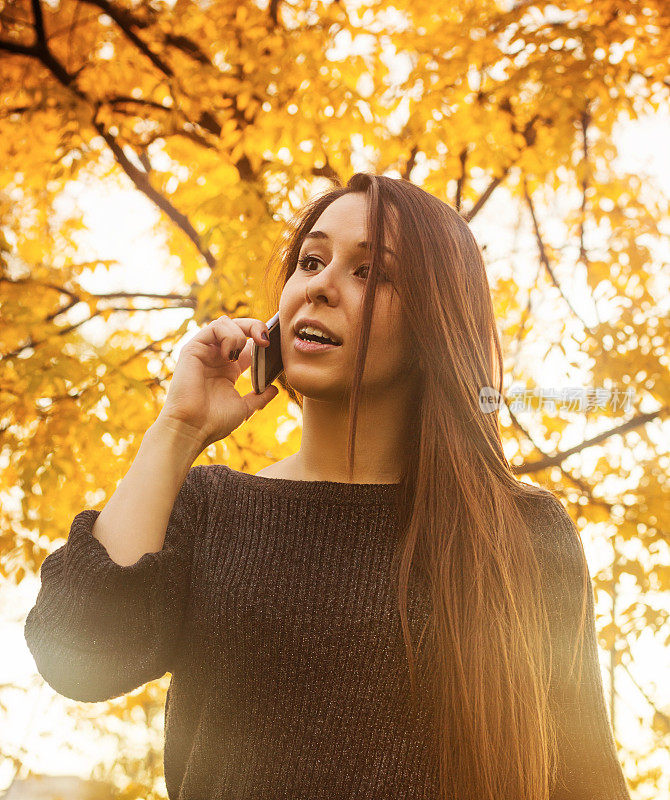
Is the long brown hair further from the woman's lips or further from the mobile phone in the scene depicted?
the mobile phone

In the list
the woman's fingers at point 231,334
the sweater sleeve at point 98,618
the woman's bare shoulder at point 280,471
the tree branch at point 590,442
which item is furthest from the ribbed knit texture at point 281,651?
the tree branch at point 590,442

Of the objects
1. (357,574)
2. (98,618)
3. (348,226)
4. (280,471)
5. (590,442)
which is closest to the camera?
(98,618)

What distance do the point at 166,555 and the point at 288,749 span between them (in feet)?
1.27

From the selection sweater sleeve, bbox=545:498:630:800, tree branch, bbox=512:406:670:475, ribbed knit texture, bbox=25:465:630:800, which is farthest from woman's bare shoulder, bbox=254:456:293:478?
tree branch, bbox=512:406:670:475

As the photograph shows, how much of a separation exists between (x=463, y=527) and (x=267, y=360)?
512mm

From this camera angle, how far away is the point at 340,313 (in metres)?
1.37

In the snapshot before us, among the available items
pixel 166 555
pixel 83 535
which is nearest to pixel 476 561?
pixel 166 555

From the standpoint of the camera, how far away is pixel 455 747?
1.22 m

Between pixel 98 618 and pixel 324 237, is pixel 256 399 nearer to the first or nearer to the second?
pixel 324 237

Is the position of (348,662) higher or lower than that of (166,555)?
lower

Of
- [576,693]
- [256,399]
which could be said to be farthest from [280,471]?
[576,693]

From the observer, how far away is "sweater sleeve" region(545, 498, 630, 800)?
1.34 metres

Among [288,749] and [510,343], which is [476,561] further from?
[510,343]
